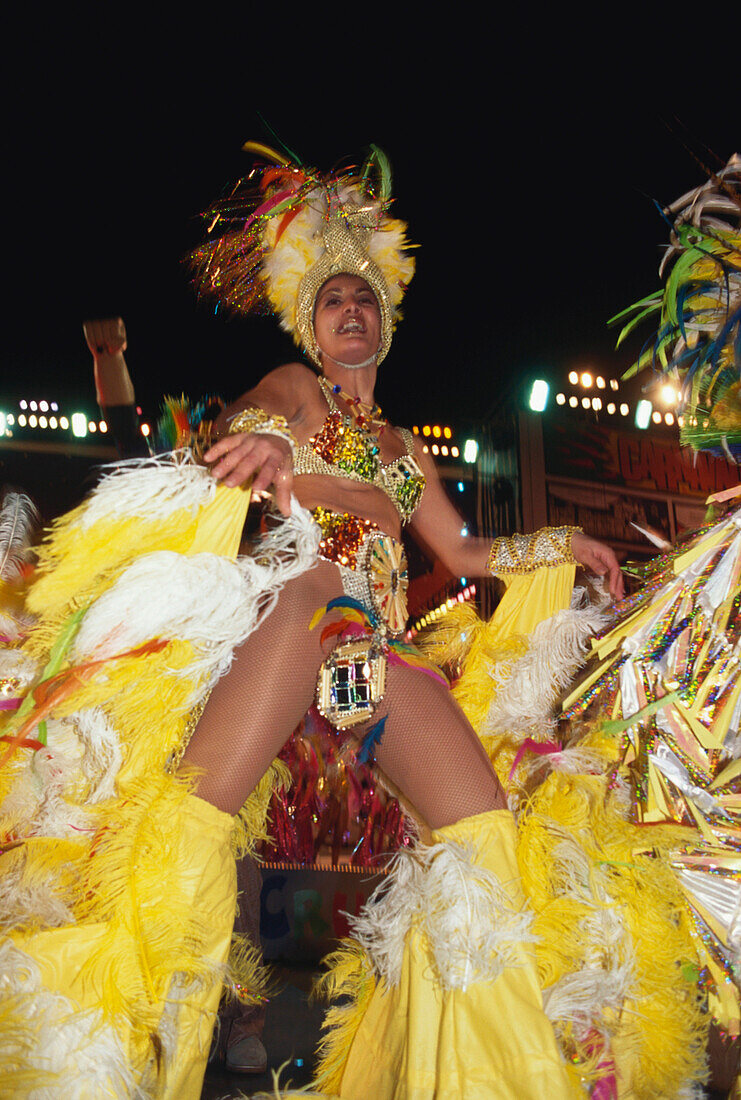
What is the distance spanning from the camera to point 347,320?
7.42 feet

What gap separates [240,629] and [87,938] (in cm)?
60

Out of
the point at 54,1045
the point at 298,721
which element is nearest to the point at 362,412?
the point at 298,721

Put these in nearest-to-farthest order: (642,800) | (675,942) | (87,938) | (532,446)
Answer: (87,938)
(675,942)
(642,800)
(532,446)

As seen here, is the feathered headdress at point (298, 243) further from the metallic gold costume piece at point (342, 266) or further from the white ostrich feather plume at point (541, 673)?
the white ostrich feather plume at point (541, 673)

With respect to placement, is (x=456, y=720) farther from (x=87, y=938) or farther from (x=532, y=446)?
(x=532, y=446)

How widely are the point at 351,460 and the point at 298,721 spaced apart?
657mm

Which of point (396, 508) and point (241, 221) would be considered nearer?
point (396, 508)

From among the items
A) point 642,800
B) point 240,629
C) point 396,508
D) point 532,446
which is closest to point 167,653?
point 240,629

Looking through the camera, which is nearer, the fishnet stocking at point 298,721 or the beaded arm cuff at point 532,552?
the fishnet stocking at point 298,721

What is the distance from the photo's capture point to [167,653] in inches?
63.2

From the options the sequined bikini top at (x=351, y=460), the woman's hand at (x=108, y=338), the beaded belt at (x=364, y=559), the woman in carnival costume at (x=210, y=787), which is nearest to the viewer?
A: the woman in carnival costume at (x=210, y=787)

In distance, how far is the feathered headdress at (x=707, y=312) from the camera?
70.1 inches

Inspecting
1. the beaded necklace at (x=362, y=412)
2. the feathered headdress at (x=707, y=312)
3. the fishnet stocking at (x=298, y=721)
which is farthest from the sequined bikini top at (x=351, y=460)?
the feathered headdress at (x=707, y=312)

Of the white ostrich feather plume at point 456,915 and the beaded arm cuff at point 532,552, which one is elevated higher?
the beaded arm cuff at point 532,552
